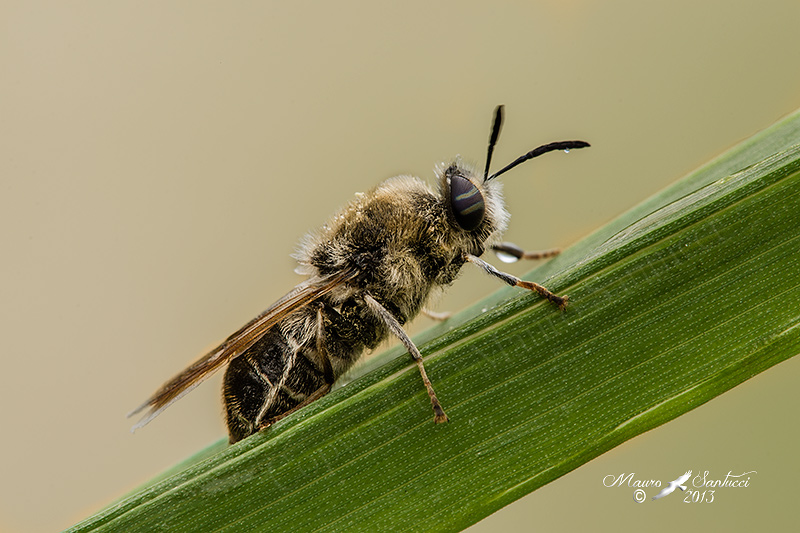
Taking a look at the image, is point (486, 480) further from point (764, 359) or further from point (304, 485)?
point (764, 359)

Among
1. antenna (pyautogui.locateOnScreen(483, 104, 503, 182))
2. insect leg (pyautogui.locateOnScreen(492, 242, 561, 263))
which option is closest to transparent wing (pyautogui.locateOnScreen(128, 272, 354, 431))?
antenna (pyautogui.locateOnScreen(483, 104, 503, 182))

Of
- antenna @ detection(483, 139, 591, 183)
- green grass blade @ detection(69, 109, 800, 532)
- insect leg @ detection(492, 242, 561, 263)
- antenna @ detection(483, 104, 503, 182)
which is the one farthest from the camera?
insect leg @ detection(492, 242, 561, 263)

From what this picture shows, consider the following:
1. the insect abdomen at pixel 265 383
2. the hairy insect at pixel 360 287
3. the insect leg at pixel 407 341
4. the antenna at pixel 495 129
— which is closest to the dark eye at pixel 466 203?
the hairy insect at pixel 360 287

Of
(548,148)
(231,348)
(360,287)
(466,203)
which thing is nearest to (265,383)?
(231,348)

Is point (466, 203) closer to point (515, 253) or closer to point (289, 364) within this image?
point (515, 253)

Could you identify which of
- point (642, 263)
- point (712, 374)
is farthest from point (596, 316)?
point (712, 374)

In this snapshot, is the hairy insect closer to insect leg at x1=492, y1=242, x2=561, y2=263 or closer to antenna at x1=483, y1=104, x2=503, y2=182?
antenna at x1=483, y1=104, x2=503, y2=182

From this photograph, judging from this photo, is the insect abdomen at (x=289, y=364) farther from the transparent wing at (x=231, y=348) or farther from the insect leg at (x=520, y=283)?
the insect leg at (x=520, y=283)
